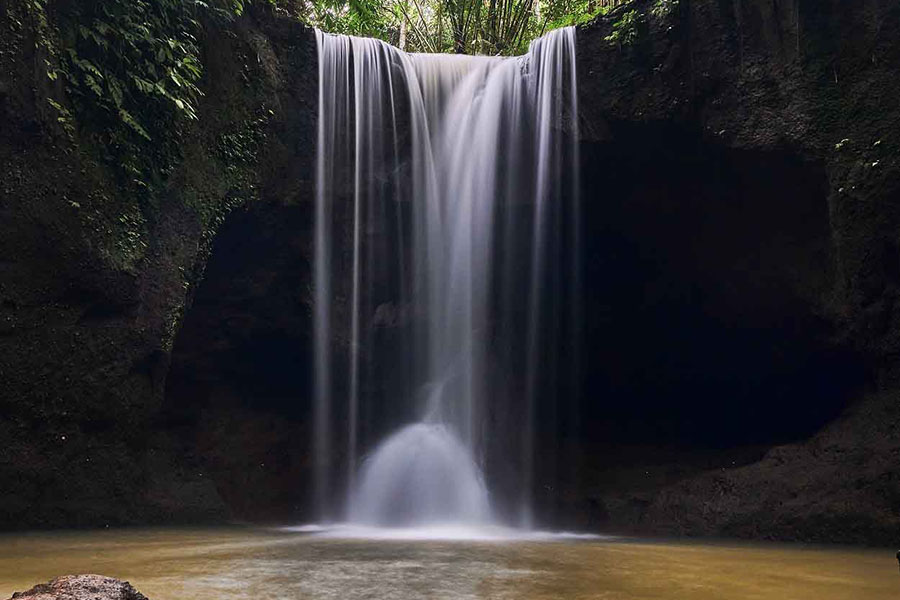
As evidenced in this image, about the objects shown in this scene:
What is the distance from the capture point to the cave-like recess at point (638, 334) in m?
10.1

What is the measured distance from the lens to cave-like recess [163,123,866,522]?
10125 millimetres

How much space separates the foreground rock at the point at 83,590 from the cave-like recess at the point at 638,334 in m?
7.45

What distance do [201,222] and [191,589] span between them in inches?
224

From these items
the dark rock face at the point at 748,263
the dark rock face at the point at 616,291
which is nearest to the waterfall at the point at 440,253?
the dark rock face at the point at 616,291

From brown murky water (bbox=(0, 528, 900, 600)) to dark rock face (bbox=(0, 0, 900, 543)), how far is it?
5.03 ft

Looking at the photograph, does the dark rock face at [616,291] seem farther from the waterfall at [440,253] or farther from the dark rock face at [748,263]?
the waterfall at [440,253]

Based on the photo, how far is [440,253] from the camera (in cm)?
1097

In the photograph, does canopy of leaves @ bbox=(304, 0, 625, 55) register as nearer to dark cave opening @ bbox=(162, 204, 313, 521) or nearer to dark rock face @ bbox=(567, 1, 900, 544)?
dark rock face @ bbox=(567, 1, 900, 544)

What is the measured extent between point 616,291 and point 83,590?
9199mm

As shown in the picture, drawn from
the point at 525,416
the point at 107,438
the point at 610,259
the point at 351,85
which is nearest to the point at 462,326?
the point at 525,416

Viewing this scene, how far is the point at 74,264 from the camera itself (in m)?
8.03

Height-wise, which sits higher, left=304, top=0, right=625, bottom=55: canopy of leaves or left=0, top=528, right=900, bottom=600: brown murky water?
left=304, top=0, right=625, bottom=55: canopy of leaves

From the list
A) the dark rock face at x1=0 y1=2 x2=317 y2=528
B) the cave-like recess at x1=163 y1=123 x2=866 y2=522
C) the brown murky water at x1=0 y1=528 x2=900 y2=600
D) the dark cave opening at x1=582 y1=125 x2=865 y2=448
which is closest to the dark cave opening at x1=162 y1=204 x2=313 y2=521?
the cave-like recess at x1=163 y1=123 x2=866 y2=522

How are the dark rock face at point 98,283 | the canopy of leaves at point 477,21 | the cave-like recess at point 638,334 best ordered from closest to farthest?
the dark rock face at point 98,283 < the cave-like recess at point 638,334 < the canopy of leaves at point 477,21
